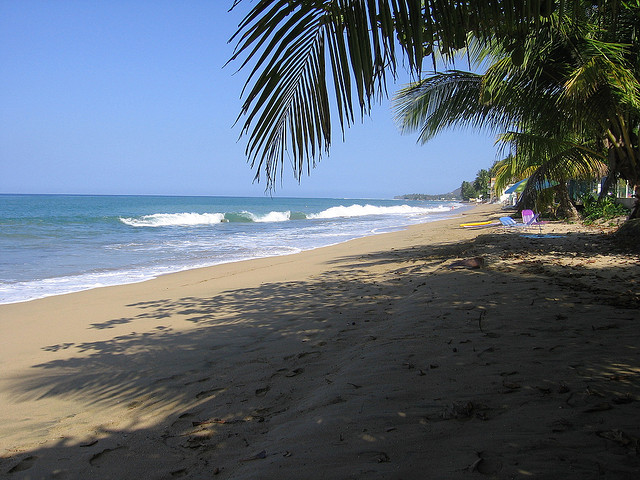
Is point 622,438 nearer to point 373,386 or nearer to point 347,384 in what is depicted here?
point 373,386

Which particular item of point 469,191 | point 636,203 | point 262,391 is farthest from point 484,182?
point 262,391

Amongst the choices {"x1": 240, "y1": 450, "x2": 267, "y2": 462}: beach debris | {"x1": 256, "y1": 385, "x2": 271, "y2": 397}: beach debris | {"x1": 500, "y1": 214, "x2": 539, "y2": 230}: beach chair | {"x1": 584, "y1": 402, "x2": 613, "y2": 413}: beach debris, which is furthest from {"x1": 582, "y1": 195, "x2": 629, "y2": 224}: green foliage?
{"x1": 240, "y1": 450, "x2": 267, "y2": 462}: beach debris

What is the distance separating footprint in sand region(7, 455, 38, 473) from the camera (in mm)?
2564

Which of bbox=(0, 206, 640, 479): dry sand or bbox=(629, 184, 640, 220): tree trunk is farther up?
bbox=(629, 184, 640, 220): tree trunk

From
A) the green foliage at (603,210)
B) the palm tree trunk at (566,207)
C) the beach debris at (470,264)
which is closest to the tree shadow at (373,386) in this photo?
the beach debris at (470,264)

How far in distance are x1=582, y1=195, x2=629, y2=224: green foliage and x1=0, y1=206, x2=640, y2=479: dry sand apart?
10.2m

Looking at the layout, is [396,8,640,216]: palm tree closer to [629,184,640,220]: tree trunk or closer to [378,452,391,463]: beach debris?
[629,184,640,220]: tree trunk

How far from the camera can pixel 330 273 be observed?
29.4ft

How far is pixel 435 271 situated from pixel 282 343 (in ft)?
12.5

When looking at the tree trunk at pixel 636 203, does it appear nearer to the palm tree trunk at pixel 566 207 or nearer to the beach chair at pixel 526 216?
the beach chair at pixel 526 216

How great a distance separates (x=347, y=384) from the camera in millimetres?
3041

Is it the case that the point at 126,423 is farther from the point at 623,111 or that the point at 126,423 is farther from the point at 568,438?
the point at 623,111

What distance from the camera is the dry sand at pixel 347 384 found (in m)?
2.06

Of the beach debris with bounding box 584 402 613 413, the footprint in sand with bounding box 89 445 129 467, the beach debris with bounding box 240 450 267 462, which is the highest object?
the beach debris with bounding box 584 402 613 413
